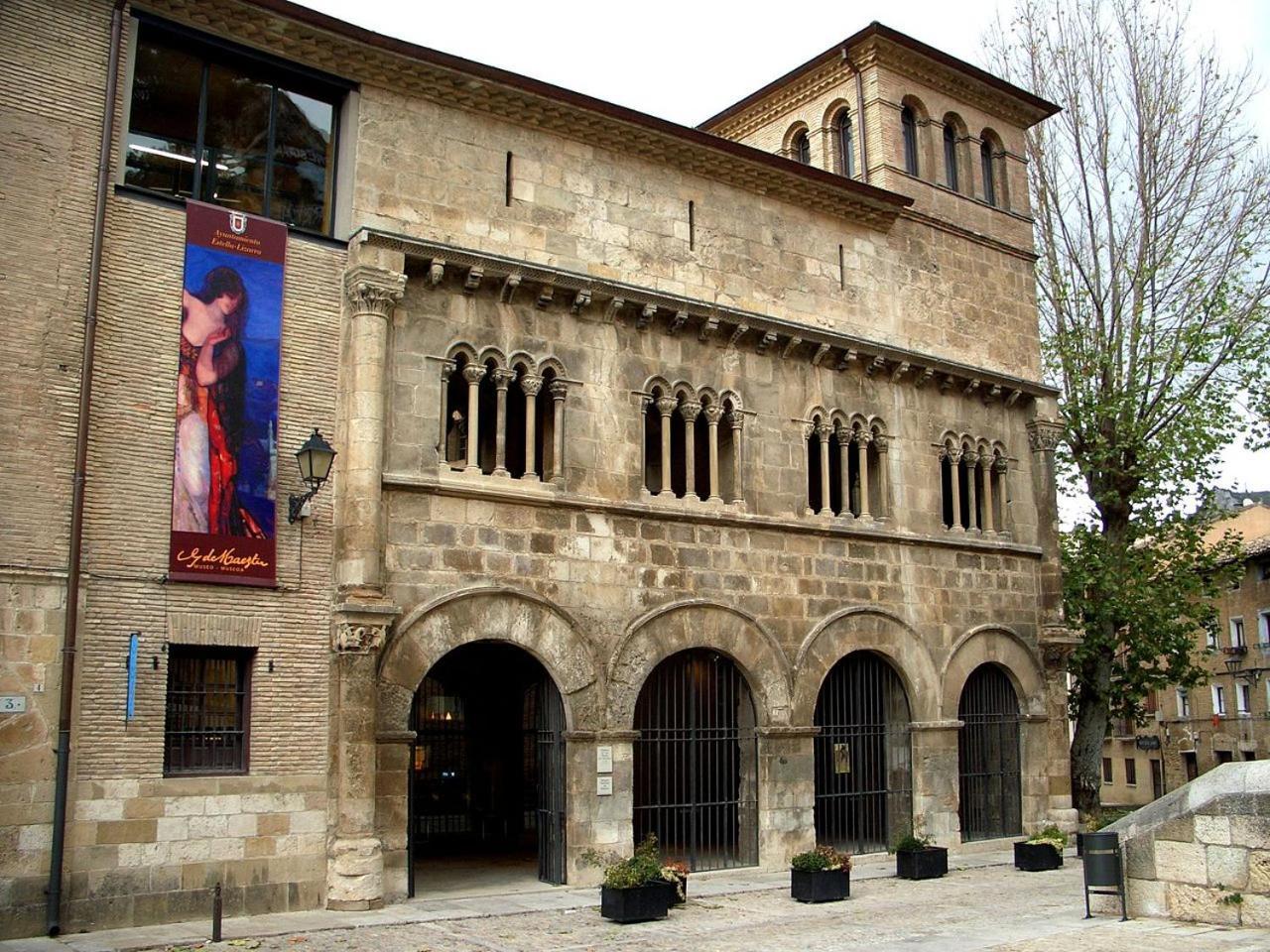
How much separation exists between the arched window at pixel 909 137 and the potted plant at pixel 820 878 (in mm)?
12572

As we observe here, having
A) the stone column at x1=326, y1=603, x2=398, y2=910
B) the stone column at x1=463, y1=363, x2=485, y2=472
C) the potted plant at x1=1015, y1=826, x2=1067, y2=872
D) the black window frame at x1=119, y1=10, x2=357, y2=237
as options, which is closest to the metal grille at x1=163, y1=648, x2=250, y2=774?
the stone column at x1=326, y1=603, x2=398, y2=910

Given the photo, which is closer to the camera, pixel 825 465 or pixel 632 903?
pixel 632 903

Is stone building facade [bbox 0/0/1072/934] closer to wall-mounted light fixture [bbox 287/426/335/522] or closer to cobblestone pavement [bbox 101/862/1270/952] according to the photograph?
wall-mounted light fixture [bbox 287/426/335/522]

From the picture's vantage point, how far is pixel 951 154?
24.4m

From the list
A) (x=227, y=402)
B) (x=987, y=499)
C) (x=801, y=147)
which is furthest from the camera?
(x=801, y=147)

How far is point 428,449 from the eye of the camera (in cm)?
1641

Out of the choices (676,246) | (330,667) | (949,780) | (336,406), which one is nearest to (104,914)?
(330,667)

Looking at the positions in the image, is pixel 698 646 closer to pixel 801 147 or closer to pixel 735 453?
pixel 735 453

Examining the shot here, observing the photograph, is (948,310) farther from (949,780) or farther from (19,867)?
(19,867)

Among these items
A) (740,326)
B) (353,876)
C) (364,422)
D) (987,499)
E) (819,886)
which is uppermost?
(740,326)

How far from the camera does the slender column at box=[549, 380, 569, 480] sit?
17.6m

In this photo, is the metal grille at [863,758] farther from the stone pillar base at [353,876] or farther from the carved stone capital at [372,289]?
the carved stone capital at [372,289]

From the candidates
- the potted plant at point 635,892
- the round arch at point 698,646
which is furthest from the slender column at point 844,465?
the potted plant at point 635,892

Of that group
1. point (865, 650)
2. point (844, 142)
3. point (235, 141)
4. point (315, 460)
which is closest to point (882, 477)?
point (865, 650)
